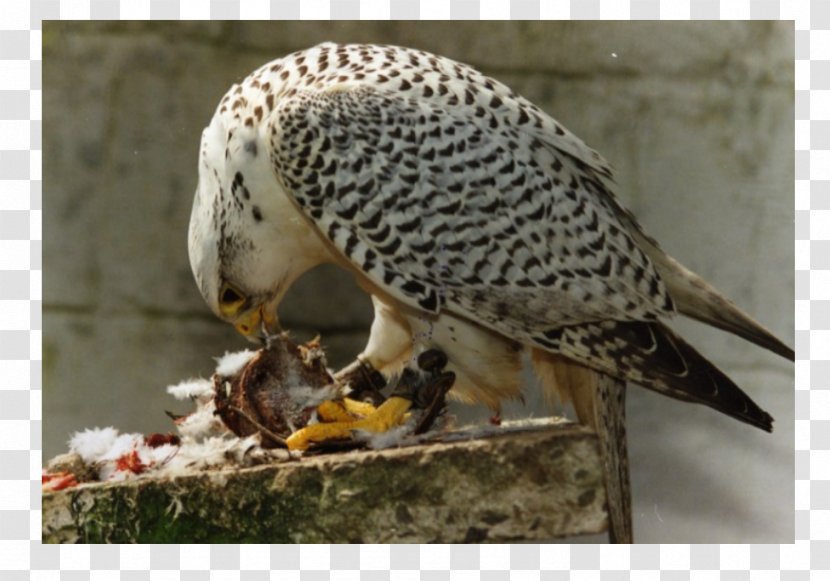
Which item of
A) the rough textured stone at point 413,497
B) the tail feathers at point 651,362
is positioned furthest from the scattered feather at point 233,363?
the tail feathers at point 651,362

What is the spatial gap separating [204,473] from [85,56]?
4.19 feet

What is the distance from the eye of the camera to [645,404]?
10.8ft

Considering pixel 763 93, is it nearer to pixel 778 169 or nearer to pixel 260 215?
pixel 778 169

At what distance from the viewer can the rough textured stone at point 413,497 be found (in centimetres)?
234

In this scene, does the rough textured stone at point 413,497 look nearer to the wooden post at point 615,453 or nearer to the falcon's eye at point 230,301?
the wooden post at point 615,453

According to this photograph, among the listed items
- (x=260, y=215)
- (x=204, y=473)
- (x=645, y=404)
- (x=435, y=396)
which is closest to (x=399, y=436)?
(x=435, y=396)

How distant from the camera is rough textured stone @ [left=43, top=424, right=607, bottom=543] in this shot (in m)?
2.34

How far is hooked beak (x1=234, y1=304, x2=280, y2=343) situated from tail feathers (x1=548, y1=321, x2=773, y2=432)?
0.82 meters

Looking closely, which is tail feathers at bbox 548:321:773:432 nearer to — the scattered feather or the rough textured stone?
the rough textured stone

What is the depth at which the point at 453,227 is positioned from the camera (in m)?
2.57

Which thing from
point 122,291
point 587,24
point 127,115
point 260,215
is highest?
point 587,24

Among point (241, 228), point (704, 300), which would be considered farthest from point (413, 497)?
point (704, 300)

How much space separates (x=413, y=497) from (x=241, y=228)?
0.86m

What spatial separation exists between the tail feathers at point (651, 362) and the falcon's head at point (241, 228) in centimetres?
71
